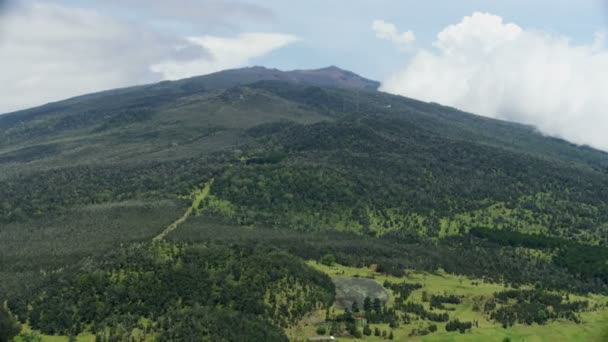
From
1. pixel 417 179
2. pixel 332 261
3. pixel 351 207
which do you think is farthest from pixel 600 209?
pixel 332 261

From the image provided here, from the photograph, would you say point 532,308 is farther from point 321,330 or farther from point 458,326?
point 321,330

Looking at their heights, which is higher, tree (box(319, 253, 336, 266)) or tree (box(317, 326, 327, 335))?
tree (box(319, 253, 336, 266))

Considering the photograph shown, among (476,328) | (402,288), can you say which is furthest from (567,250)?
(476,328)

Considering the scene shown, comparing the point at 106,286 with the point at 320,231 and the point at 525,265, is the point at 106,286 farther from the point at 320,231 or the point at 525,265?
the point at 525,265

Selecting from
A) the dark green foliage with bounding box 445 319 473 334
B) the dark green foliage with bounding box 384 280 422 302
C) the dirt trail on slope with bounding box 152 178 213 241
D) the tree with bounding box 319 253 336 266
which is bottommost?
the dark green foliage with bounding box 445 319 473 334

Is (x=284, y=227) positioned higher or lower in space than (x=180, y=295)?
higher

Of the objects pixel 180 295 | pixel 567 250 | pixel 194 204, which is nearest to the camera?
pixel 180 295

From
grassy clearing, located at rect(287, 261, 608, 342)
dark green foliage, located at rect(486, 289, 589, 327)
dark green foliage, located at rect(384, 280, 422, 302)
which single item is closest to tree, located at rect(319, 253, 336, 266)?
grassy clearing, located at rect(287, 261, 608, 342)

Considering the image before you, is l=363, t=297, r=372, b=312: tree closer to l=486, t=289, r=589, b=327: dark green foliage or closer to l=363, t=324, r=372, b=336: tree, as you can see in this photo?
l=363, t=324, r=372, b=336: tree

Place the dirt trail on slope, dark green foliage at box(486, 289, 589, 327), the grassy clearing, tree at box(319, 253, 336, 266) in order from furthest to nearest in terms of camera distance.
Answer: the dirt trail on slope
tree at box(319, 253, 336, 266)
dark green foliage at box(486, 289, 589, 327)
the grassy clearing

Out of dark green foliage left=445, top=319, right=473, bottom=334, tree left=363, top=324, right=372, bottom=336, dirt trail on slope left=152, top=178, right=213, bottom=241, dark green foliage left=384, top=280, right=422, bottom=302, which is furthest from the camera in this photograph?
dirt trail on slope left=152, top=178, right=213, bottom=241

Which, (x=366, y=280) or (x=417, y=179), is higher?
(x=417, y=179)
